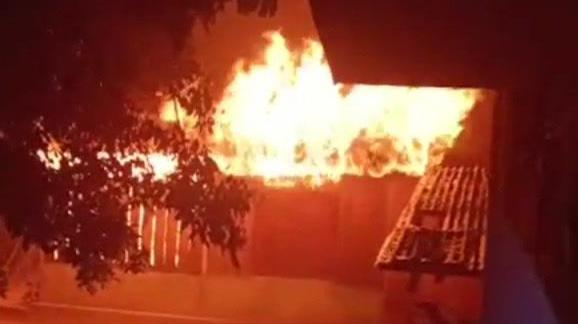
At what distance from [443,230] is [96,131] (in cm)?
378

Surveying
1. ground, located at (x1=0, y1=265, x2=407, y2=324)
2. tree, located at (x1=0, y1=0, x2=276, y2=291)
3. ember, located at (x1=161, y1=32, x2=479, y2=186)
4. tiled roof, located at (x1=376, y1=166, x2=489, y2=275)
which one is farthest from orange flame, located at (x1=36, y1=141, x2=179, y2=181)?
ground, located at (x1=0, y1=265, x2=407, y2=324)

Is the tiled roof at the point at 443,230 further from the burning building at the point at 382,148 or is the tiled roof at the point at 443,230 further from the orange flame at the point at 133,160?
the orange flame at the point at 133,160

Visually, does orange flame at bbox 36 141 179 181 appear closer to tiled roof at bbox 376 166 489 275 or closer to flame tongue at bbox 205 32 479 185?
tiled roof at bbox 376 166 489 275

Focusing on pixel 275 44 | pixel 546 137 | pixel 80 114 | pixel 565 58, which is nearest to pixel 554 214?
pixel 546 137

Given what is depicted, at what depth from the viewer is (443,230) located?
1001 centimetres

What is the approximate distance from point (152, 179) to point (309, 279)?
1046 centimetres

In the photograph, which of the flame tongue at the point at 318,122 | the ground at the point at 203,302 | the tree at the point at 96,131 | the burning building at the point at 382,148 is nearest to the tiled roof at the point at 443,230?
the burning building at the point at 382,148

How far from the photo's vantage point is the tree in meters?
7.13

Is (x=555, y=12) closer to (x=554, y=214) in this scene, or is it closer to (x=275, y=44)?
(x=554, y=214)

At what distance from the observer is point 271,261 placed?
59.7 ft

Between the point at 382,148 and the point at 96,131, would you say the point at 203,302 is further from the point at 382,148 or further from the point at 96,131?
the point at 96,131

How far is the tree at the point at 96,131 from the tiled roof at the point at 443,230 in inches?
68.1

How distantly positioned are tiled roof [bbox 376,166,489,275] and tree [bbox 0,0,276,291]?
173 cm

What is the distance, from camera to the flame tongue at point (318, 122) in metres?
14.7
